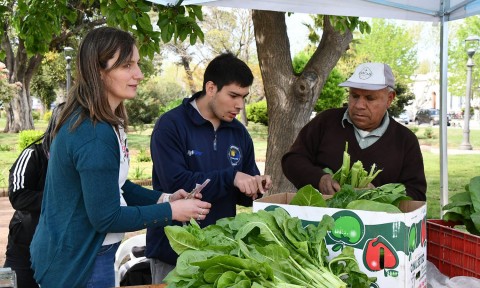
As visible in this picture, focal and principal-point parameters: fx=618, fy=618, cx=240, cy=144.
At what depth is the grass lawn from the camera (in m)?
13.7

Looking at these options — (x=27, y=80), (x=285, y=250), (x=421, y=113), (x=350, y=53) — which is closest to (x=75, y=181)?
(x=285, y=250)

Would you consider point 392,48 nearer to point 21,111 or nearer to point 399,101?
point 399,101

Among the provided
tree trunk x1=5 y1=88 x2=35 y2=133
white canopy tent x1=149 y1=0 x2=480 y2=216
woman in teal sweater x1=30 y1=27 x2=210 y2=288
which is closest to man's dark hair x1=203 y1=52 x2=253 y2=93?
woman in teal sweater x1=30 y1=27 x2=210 y2=288

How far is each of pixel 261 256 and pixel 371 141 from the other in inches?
61.7

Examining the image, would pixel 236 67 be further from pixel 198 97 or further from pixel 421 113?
pixel 421 113

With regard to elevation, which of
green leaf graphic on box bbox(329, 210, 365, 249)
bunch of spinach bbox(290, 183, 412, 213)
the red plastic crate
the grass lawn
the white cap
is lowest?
the grass lawn

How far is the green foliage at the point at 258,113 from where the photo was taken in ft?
87.8

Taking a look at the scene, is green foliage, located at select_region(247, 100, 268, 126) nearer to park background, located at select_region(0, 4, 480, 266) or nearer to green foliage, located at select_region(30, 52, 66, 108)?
park background, located at select_region(0, 4, 480, 266)

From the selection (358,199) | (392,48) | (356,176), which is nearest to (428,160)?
(356,176)

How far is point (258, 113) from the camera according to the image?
2708 centimetres

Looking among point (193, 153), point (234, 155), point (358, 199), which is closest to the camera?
point (358, 199)

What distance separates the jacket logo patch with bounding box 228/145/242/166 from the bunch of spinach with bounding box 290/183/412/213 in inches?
32.2

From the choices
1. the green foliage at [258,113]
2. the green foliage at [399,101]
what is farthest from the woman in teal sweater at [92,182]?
the green foliage at [399,101]

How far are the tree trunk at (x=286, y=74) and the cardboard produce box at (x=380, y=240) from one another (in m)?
4.52
